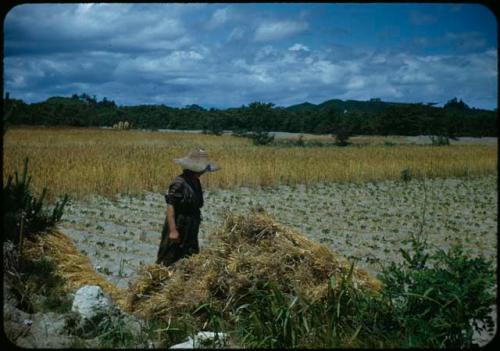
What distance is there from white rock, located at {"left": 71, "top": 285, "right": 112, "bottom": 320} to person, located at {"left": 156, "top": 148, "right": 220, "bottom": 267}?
1.23 m

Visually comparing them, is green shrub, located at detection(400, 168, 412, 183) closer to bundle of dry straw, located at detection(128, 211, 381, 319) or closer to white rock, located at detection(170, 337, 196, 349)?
bundle of dry straw, located at detection(128, 211, 381, 319)

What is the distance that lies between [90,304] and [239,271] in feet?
4.21

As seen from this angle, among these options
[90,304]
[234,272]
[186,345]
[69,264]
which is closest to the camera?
[186,345]

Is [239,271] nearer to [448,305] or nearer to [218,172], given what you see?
[448,305]

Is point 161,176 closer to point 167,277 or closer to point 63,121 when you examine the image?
point 167,277

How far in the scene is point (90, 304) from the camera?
4.31 m

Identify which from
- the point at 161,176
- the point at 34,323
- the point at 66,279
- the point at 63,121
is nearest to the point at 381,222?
→ the point at 161,176

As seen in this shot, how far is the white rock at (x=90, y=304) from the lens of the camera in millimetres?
4285

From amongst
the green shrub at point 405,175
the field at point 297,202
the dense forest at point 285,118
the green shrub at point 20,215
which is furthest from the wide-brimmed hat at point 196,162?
the dense forest at point 285,118

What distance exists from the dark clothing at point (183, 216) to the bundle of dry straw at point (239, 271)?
0.39 meters

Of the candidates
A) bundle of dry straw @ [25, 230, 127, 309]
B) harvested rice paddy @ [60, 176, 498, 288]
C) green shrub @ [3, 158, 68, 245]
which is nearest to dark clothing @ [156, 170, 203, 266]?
harvested rice paddy @ [60, 176, 498, 288]

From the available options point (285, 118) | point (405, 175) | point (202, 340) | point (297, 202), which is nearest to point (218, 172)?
point (297, 202)

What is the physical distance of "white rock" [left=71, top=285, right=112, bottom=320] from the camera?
169 inches

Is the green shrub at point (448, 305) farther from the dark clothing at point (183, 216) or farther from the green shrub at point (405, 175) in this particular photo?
the green shrub at point (405, 175)
